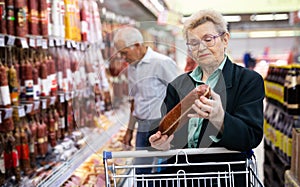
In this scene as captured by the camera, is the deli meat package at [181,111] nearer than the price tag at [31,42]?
Yes

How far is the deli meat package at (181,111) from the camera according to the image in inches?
58.1

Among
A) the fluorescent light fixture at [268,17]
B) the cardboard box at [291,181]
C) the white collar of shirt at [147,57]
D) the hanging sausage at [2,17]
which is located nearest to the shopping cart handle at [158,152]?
the cardboard box at [291,181]

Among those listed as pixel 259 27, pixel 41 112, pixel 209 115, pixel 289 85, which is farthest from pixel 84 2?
pixel 259 27

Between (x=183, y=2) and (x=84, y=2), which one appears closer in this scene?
(x=84, y=2)

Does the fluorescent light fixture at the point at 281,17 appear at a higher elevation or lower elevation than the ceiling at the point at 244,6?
lower

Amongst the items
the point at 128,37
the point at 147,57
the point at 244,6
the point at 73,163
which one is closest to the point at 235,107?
the point at 128,37

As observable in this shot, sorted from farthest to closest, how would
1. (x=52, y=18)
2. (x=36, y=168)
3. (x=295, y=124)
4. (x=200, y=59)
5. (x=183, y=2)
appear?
(x=183, y=2) → (x=295, y=124) → (x=52, y=18) → (x=36, y=168) → (x=200, y=59)

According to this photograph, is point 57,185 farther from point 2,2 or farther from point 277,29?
point 277,29

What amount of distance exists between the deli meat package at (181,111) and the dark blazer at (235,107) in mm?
106

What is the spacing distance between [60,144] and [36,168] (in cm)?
55

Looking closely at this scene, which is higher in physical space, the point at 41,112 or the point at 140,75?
the point at 140,75

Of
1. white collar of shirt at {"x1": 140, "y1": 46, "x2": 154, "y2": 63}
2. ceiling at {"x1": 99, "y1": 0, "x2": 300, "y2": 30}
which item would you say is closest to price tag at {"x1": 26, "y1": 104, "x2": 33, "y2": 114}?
white collar of shirt at {"x1": 140, "y1": 46, "x2": 154, "y2": 63}

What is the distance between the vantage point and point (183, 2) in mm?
15156

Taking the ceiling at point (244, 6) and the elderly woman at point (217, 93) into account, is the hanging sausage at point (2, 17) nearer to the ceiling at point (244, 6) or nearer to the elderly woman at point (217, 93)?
the elderly woman at point (217, 93)
